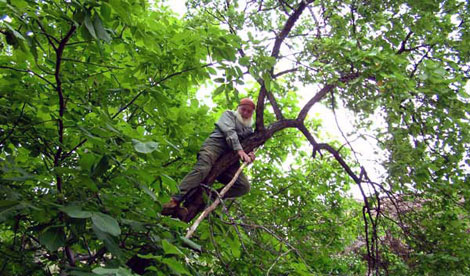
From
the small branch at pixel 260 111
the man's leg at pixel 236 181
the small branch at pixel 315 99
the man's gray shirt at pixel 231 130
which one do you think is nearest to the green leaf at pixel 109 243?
the man's gray shirt at pixel 231 130

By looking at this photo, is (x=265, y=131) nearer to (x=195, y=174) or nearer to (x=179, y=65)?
(x=195, y=174)

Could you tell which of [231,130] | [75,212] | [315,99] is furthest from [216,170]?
[75,212]

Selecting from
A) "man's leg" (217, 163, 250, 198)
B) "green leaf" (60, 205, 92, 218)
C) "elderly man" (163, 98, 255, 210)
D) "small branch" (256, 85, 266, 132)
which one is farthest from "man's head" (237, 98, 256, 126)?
"green leaf" (60, 205, 92, 218)

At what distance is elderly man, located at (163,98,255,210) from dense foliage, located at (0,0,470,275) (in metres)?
0.19

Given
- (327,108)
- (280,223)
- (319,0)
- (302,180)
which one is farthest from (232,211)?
(319,0)

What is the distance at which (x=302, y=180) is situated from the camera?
6176 mm

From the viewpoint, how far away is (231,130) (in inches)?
164

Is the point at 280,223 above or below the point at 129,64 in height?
above

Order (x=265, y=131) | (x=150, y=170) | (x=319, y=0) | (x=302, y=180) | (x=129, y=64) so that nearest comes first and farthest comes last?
(x=150, y=170)
(x=129, y=64)
(x=265, y=131)
(x=319, y=0)
(x=302, y=180)

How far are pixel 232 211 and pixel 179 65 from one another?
2721mm

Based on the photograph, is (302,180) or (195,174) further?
(302,180)

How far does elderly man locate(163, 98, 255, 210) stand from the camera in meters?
3.85

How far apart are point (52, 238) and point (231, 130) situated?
2.61 m

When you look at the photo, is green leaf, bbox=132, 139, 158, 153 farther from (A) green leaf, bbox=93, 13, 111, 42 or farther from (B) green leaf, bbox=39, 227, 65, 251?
(B) green leaf, bbox=39, 227, 65, 251
